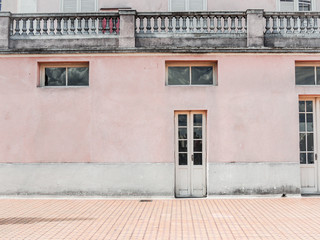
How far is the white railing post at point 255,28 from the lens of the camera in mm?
10477

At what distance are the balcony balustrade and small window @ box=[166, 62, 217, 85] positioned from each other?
594 millimetres

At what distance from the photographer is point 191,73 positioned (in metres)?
10.6

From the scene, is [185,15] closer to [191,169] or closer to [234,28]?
[234,28]

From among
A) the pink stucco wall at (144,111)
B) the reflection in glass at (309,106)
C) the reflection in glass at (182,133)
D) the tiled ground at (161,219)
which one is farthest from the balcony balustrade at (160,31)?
the tiled ground at (161,219)

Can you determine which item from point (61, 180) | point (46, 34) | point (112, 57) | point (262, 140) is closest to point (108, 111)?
point (112, 57)

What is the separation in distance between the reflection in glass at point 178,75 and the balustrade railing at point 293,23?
9.16 feet

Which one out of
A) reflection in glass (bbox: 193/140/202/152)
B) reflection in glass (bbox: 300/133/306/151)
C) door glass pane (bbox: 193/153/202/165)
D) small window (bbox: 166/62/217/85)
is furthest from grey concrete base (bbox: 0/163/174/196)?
reflection in glass (bbox: 300/133/306/151)

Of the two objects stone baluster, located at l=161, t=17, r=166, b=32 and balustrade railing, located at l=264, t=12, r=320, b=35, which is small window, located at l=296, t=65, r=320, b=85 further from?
stone baluster, located at l=161, t=17, r=166, b=32

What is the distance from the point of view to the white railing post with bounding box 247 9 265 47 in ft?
34.4

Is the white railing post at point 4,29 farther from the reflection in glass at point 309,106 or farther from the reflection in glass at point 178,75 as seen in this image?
the reflection in glass at point 309,106

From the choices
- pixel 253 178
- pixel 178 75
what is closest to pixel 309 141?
pixel 253 178

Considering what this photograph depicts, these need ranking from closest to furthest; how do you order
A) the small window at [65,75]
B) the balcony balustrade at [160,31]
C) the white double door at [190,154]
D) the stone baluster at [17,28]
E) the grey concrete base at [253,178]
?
the grey concrete base at [253,178], the white double door at [190,154], the balcony balustrade at [160,31], the small window at [65,75], the stone baluster at [17,28]

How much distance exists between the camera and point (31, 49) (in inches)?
408

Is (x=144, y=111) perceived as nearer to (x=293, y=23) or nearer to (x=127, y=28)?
(x=127, y=28)
